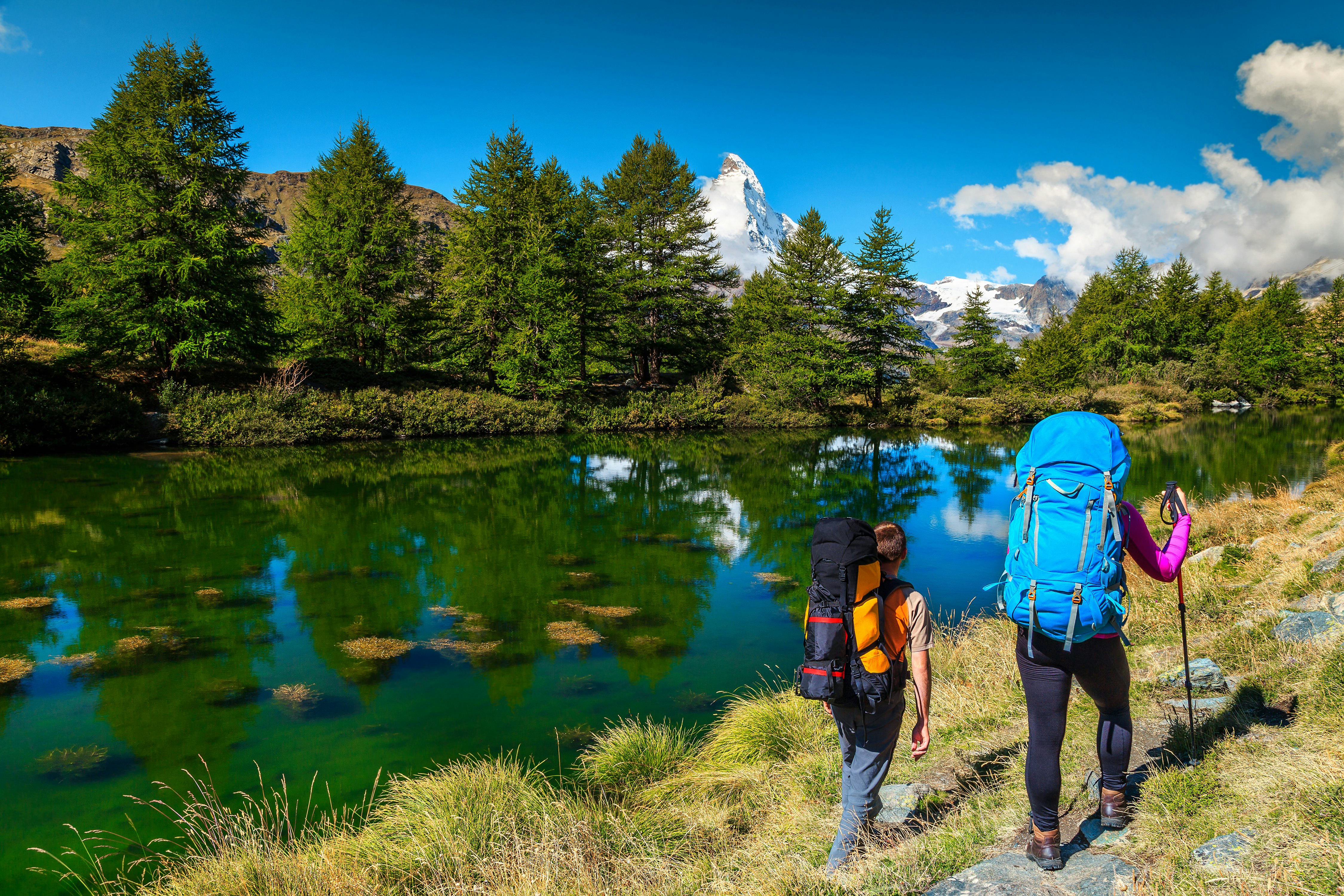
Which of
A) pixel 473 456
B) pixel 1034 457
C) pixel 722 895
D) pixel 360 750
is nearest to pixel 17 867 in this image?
pixel 360 750

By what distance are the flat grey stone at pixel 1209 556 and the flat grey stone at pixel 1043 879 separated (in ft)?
22.8

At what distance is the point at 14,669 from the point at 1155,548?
9.74 m

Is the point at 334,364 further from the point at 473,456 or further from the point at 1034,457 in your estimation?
the point at 1034,457

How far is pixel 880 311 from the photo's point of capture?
39594 mm

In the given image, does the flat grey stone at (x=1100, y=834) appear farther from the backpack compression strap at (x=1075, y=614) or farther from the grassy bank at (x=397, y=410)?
the grassy bank at (x=397, y=410)

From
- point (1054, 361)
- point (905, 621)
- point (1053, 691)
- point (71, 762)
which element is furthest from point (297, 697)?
point (1054, 361)

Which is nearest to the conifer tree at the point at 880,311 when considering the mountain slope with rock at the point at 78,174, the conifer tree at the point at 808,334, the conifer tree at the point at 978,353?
the conifer tree at the point at 808,334

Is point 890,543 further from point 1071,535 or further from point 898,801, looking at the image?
point 898,801

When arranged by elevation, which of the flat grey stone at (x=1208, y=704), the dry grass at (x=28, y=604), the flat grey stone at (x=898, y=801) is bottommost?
the dry grass at (x=28, y=604)

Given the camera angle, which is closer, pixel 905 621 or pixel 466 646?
pixel 905 621

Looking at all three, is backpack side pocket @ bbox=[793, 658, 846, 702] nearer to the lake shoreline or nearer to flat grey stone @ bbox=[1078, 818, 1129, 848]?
flat grey stone @ bbox=[1078, 818, 1129, 848]

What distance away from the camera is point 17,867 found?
13.1 ft

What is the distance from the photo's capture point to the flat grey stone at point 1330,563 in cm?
604

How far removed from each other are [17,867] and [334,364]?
3040 cm
